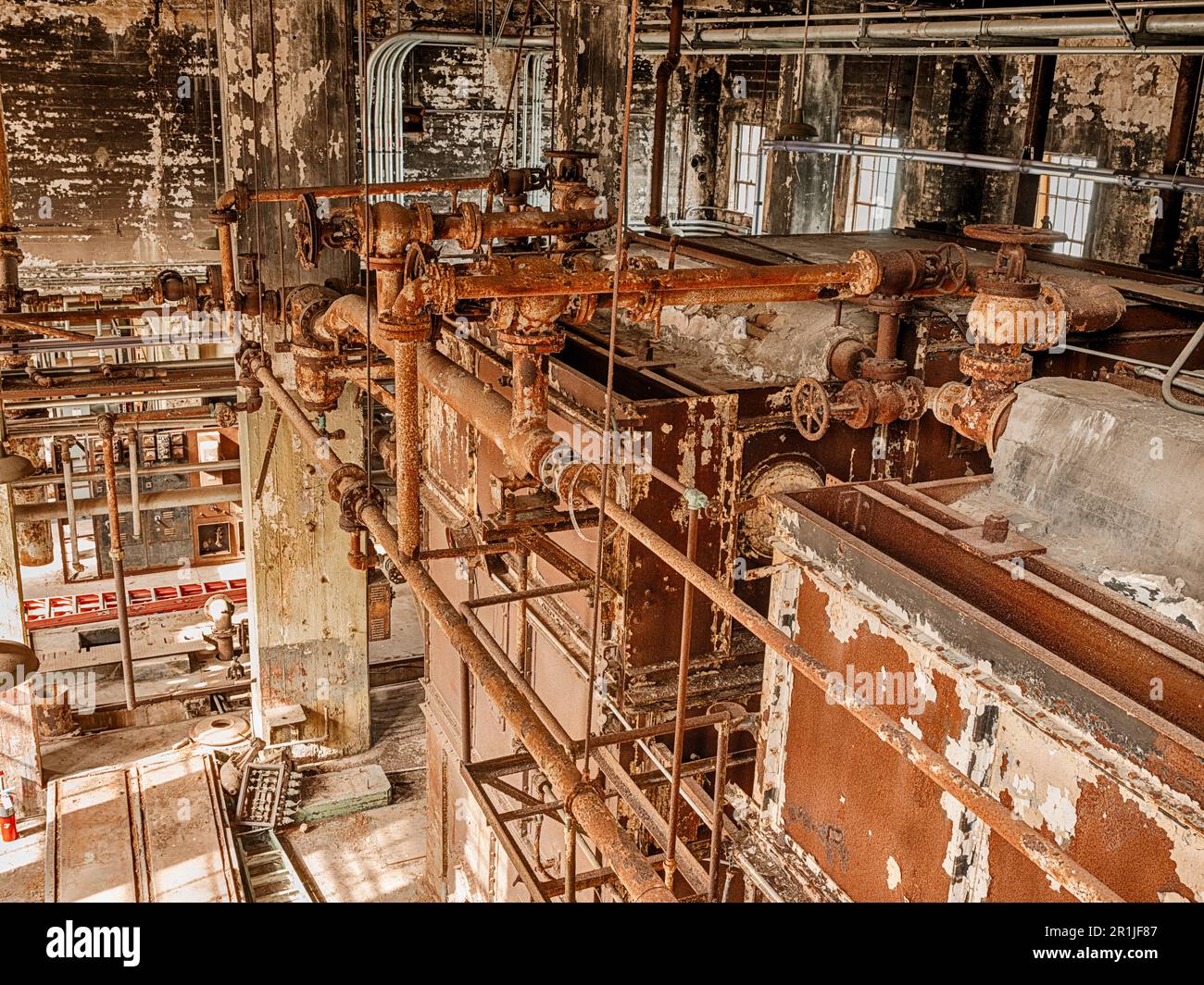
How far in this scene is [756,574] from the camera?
486 centimetres

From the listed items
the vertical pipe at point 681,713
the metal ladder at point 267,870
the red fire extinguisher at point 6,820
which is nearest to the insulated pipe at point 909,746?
the vertical pipe at point 681,713

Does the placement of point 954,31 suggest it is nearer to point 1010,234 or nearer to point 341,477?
point 1010,234

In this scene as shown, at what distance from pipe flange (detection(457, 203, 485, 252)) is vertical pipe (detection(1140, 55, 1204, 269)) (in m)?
Result: 5.35

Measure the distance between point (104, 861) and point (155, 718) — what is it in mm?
2544

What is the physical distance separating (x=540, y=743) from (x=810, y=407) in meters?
2.46

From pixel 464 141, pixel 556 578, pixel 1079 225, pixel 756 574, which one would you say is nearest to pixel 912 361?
pixel 756 574

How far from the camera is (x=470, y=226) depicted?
3.99 meters

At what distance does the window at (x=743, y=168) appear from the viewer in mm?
15562

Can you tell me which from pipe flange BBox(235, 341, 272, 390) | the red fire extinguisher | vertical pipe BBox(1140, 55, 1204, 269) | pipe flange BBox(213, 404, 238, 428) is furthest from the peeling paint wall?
vertical pipe BBox(1140, 55, 1204, 269)

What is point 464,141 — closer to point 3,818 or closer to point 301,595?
point 301,595

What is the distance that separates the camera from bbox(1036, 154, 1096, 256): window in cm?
1235

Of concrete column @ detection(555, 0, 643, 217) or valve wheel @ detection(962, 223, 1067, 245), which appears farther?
concrete column @ detection(555, 0, 643, 217)

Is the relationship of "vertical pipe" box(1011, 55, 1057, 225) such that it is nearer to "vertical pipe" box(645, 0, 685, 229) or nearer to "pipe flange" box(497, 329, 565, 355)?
"vertical pipe" box(645, 0, 685, 229)
